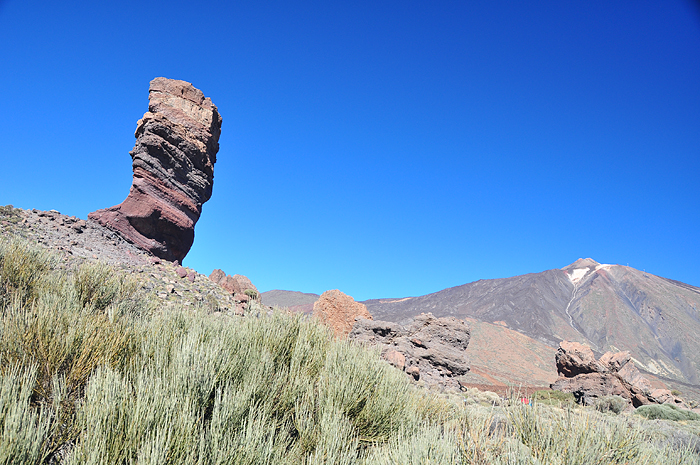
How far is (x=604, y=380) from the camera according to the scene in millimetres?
15727

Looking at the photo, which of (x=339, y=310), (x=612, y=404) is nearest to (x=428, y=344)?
(x=339, y=310)

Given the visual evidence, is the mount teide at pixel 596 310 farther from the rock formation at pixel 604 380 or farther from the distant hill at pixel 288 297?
the rock formation at pixel 604 380

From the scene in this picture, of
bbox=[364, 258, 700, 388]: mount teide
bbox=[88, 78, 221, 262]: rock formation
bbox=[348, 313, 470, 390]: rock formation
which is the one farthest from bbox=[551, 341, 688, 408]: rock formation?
bbox=[364, 258, 700, 388]: mount teide

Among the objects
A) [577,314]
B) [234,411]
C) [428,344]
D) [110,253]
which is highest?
[577,314]

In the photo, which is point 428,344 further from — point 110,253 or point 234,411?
point 110,253

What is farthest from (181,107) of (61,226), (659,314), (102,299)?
(659,314)

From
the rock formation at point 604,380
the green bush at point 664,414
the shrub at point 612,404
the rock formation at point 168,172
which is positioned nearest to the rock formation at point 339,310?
the rock formation at point 168,172

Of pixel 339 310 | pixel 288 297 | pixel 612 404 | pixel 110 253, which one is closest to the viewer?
pixel 339 310

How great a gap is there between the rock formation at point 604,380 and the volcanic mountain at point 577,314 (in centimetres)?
2167

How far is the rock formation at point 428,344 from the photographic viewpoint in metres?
10.7

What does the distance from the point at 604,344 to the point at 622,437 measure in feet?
253

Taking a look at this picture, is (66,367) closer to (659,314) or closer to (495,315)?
(495,315)

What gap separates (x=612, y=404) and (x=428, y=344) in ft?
26.8

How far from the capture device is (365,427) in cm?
398
